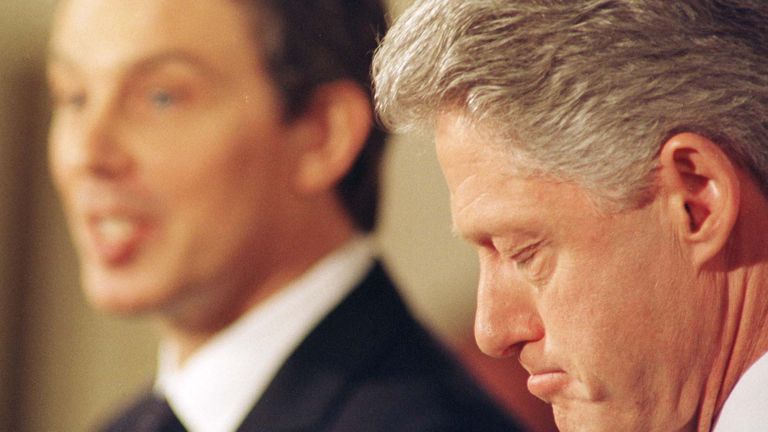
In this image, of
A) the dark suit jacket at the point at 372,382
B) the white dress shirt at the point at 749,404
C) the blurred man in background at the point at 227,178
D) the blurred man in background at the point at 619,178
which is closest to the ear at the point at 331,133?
the blurred man in background at the point at 227,178

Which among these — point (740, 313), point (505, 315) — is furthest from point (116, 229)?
point (740, 313)

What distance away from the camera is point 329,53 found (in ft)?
3.86

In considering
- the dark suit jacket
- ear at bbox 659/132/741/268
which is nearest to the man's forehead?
the dark suit jacket

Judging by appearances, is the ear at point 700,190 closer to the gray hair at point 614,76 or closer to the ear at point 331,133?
the gray hair at point 614,76

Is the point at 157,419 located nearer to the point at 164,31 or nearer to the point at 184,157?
the point at 184,157

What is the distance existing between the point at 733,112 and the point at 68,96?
792 millimetres

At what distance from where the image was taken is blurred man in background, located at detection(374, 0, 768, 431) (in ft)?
2.21

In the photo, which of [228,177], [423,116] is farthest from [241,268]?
[423,116]

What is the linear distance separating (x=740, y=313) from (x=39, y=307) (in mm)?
1100

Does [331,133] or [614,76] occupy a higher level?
[614,76]

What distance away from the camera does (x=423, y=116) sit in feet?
2.40

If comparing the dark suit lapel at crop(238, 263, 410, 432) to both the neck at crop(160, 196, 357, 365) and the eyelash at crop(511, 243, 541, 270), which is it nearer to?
the neck at crop(160, 196, 357, 365)

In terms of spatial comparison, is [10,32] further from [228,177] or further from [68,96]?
[228,177]

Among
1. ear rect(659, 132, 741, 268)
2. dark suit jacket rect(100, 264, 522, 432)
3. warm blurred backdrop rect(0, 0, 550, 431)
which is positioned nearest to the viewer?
ear rect(659, 132, 741, 268)
